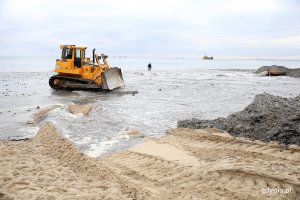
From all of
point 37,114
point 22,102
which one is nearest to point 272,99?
point 37,114

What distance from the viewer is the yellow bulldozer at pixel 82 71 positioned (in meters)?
18.3

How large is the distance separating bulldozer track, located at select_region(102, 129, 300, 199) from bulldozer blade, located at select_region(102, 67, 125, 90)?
35.9 ft

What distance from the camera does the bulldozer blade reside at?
58.6ft

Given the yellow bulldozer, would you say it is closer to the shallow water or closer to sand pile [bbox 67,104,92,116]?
the shallow water

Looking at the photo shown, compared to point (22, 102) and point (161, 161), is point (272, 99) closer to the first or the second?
point (161, 161)

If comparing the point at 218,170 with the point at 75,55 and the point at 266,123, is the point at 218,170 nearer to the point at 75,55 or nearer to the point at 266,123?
the point at 266,123

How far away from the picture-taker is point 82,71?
61.7ft

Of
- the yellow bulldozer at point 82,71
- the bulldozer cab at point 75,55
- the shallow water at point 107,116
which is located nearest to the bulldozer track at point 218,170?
the shallow water at point 107,116

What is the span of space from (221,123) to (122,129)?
3.01 metres

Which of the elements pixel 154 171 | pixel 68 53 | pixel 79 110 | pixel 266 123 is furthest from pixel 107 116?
pixel 68 53

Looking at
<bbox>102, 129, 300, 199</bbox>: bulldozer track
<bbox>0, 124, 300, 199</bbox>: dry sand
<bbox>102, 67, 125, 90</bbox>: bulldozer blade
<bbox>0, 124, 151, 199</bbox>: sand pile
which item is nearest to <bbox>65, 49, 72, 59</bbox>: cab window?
<bbox>102, 67, 125, 90</bbox>: bulldozer blade

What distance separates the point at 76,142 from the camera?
7.99 metres

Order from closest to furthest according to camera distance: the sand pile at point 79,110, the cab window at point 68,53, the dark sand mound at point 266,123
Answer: the dark sand mound at point 266,123 < the sand pile at point 79,110 < the cab window at point 68,53

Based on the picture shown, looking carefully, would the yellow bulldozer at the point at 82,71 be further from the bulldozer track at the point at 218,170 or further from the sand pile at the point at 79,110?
the bulldozer track at the point at 218,170
